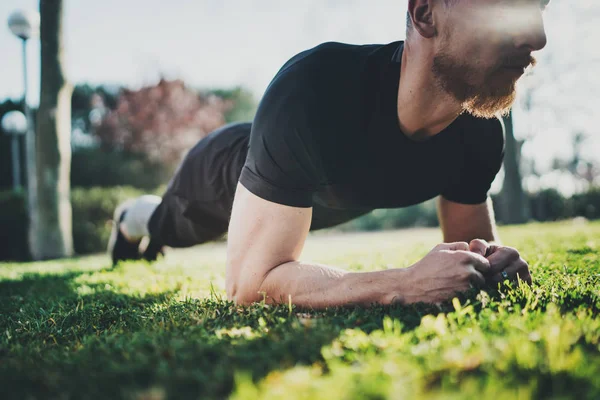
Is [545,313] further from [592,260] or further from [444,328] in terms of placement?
[592,260]

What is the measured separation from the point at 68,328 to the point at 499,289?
6.55ft

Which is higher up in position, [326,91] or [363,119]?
[326,91]

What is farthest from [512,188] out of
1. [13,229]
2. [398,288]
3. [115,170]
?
[115,170]

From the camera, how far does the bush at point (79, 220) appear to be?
398 inches

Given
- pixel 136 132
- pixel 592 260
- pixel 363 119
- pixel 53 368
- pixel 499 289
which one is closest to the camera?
pixel 53 368

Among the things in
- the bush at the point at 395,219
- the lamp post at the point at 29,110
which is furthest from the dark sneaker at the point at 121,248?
the bush at the point at 395,219

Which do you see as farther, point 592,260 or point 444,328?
point 592,260

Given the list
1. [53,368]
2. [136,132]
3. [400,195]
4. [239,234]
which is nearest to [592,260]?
[400,195]

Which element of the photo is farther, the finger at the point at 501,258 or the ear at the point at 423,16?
the ear at the point at 423,16

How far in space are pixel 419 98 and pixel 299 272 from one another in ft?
3.61

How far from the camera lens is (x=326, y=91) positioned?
2.05 meters

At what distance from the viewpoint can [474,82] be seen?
2.06m

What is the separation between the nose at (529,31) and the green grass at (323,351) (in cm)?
115

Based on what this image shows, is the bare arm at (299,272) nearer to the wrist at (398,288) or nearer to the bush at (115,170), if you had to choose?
the wrist at (398,288)
